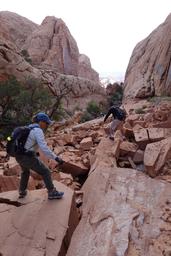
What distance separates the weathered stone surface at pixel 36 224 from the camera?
13.0ft

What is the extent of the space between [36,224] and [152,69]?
73.1ft

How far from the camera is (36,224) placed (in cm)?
432

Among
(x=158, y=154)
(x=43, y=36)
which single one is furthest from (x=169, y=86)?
(x=43, y=36)

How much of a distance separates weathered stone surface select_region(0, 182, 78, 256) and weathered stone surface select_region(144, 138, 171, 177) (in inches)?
83.8

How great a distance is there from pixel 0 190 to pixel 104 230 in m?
2.40

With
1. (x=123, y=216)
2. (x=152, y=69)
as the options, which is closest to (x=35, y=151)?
(x=123, y=216)

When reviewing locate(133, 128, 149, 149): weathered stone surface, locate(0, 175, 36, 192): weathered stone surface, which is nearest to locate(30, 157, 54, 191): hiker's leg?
locate(0, 175, 36, 192): weathered stone surface

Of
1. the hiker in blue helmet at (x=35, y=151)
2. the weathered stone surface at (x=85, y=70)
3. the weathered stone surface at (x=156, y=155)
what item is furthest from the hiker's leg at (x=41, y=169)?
the weathered stone surface at (x=85, y=70)

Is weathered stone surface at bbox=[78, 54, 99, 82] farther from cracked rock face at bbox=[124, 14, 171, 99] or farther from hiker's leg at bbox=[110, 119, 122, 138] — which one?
hiker's leg at bbox=[110, 119, 122, 138]

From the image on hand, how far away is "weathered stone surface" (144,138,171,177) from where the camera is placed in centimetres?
631

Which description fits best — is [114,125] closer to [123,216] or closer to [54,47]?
[123,216]

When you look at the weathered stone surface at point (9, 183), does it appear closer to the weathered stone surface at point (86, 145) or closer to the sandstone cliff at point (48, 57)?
the weathered stone surface at point (86, 145)

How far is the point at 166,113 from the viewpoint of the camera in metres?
10.3

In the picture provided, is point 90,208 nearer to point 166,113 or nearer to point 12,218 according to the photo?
point 12,218
